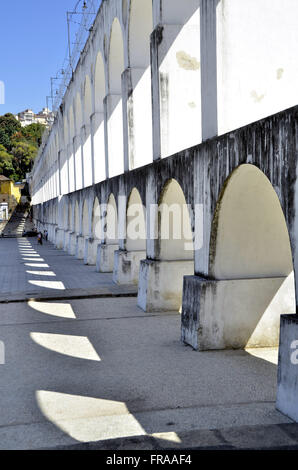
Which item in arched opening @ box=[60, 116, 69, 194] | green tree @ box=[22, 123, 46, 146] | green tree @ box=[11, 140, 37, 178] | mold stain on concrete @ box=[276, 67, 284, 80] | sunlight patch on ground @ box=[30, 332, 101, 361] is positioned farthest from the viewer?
green tree @ box=[22, 123, 46, 146]

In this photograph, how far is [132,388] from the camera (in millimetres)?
6980

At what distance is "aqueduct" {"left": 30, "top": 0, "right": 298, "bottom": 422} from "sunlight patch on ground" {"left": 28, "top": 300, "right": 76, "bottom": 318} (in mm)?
1796

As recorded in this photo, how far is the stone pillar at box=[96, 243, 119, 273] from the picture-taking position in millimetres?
19469

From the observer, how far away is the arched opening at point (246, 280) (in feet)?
28.3

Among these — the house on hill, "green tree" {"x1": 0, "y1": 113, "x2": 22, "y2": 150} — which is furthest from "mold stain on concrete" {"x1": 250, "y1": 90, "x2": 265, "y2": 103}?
"green tree" {"x1": 0, "y1": 113, "x2": 22, "y2": 150}

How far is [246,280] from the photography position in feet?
28.6

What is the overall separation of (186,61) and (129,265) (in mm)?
6433

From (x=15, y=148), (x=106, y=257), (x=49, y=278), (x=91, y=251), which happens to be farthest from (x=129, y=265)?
(x=15, y=148)

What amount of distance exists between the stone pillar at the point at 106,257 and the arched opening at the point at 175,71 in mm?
7910

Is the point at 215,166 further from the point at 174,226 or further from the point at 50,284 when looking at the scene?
the point at 50,284

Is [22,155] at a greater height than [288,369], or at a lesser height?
greater

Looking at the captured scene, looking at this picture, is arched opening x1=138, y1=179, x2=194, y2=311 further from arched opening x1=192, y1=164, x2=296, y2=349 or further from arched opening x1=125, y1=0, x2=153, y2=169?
arched opening x1=125, y1=0, x2=153, y2=169

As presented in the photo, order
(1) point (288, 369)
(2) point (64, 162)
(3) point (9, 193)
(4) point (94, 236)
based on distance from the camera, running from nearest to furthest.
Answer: (1) point (288, 369)
(4) point (94, 236)
(2) point (64, 162)
(3) point (9, 193)

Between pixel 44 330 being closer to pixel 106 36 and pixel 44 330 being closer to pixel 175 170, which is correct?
pixel 175 170
